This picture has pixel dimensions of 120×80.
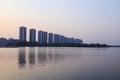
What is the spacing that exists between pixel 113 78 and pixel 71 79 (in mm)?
4368

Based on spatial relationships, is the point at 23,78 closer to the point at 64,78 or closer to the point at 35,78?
the point at 35,78

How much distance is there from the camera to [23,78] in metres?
22.5

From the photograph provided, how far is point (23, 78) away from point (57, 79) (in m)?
3.43

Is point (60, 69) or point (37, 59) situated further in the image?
point (37, 59)

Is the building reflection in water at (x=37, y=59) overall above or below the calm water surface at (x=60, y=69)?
above

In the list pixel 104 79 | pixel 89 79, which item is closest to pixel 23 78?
pixel 89 79

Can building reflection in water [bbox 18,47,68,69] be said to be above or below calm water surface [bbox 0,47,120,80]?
above

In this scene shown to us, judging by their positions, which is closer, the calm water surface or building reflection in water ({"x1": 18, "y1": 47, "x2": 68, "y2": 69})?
the calm water surface

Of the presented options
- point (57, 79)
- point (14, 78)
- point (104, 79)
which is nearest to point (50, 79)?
point (57, 79)

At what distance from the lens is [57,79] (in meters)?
21.6

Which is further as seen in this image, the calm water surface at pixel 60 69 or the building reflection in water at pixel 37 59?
the building reflection in water at pixel 37 59

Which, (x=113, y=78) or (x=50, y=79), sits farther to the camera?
(x=113, y=78)

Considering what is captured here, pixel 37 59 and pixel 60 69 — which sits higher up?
pixel 37 59

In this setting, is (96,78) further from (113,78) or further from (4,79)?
(4,79)
